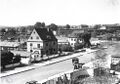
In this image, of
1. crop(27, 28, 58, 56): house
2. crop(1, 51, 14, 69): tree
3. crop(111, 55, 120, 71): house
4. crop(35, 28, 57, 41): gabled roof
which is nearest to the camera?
crop(111, 55, 120, 71): house

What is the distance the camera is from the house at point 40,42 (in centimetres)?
2594

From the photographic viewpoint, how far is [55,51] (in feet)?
92.6

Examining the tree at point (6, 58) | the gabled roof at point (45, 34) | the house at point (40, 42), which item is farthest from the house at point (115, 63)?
the gabled roof at point (45, 34)

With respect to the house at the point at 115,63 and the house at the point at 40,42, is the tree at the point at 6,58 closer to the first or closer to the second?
the house at the point at 40,42

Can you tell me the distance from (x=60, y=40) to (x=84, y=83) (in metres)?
23.8

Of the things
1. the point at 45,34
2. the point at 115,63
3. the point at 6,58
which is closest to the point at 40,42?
the point at 45,34

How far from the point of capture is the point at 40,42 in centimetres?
2603

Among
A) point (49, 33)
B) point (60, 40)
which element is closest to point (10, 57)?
point (49, 33)

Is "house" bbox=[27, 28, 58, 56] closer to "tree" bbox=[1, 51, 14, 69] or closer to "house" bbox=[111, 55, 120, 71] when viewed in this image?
"tree" bbox=[1, 51, 14, 69]

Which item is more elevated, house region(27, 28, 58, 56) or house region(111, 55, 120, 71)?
house region(27, 28, 58, 56)

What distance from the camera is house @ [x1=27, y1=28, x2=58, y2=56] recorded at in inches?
1021

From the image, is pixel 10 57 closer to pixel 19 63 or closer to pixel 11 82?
pixel 19 63

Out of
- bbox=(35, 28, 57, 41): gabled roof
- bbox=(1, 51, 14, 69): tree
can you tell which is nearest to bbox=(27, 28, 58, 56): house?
bbox=(35, 28, 57, 41): gabled roof

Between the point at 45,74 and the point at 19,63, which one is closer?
the point at 45,74
